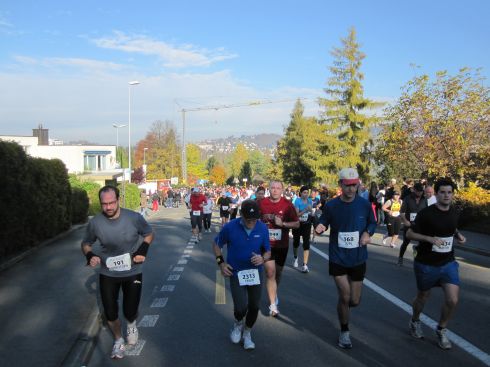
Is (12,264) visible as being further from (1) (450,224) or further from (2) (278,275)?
(1) (450,224)

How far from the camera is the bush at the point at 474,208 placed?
792 inches

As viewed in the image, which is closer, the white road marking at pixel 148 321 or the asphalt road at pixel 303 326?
the asphalt road at pixel 303 326

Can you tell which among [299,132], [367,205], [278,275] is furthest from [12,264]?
[299,132]

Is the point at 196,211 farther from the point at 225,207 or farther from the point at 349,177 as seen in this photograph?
the point at 349,177

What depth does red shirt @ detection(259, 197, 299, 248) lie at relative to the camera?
7.48m

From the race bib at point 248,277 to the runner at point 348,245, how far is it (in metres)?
0.86

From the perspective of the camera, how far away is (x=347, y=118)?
48.7 meters

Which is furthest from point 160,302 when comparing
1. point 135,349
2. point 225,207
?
point 225,207

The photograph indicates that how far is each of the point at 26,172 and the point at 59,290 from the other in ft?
17.3

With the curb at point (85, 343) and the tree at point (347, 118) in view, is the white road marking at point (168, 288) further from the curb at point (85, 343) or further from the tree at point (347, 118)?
the tree at point (347, 118)

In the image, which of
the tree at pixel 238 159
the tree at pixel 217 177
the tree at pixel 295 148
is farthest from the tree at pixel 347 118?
Answer: the tree at pixel 238 159

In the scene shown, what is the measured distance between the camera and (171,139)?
322 feet

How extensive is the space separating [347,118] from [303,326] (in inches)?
1719

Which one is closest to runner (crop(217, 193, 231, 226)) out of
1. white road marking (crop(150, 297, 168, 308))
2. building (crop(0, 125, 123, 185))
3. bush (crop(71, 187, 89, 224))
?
bush (crop(71, 187, 89, 224))
